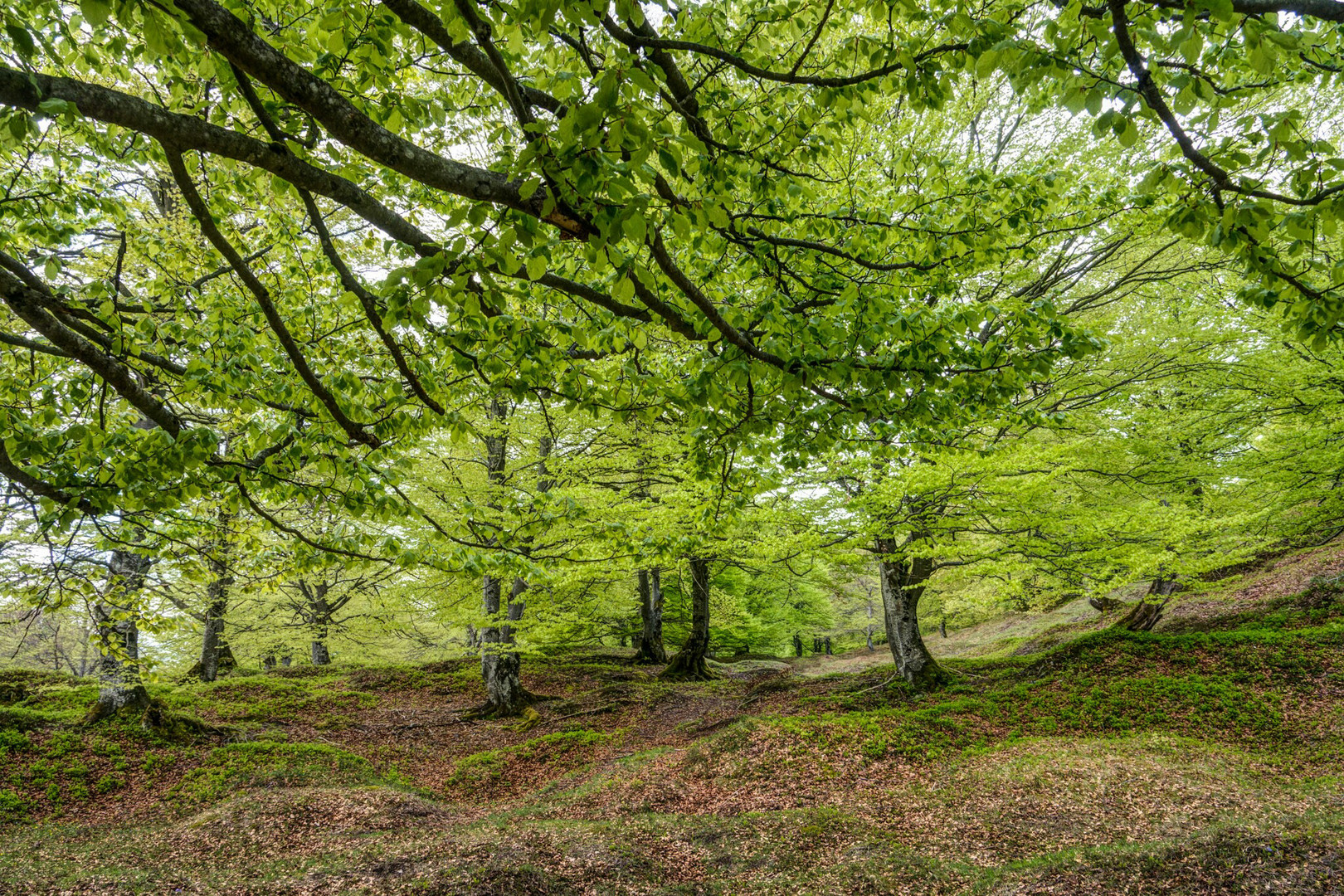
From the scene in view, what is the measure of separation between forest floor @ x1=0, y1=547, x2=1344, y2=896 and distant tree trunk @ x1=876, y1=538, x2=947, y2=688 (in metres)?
0.53

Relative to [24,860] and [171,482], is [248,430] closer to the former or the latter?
[171,482]

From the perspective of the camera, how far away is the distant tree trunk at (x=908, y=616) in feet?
38.6

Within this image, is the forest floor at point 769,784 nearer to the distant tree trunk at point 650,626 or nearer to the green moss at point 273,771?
the green moss at point 273,771

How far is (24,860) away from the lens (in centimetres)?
674

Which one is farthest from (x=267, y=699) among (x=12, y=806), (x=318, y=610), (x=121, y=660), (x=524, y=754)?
→ (x=121, y=660)

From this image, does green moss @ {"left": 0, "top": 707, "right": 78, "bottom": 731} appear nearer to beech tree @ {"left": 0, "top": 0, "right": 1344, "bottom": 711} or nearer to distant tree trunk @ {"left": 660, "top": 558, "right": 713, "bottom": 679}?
beech tree @ {"left": 0, "top": 0, "right": 1344, "bottom": 711}

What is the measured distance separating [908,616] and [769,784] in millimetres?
4924

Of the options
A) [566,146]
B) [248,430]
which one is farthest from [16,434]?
[566,146]

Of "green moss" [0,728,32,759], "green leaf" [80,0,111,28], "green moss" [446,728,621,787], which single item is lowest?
"green moss" [446,728,621,787]

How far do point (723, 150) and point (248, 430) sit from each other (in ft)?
10.8

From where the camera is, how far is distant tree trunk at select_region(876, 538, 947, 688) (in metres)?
11.8

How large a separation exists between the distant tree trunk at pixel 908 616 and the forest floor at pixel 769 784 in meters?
0.53

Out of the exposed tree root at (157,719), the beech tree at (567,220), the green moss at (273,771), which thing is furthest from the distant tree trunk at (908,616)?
the exposed tree root at (157,719)

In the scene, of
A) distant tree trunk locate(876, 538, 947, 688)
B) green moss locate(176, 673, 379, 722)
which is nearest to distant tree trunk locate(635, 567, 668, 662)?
green moss locate(176, 673, 379, 722)
